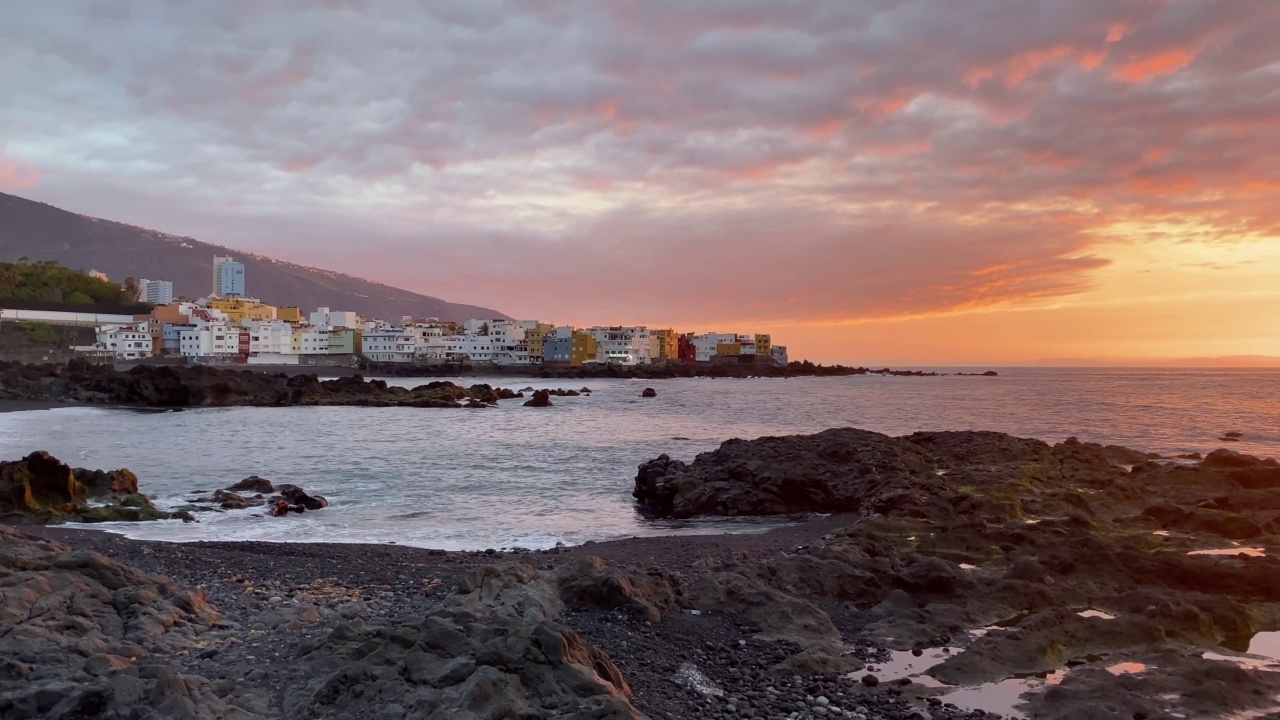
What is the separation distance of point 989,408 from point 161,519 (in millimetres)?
52541

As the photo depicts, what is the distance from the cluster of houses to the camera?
112 meters

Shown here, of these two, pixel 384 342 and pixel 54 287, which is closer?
pixel 54 287

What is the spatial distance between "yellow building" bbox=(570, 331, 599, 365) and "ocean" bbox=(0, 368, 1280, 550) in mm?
69553

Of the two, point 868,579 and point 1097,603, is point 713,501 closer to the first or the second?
point 868,579

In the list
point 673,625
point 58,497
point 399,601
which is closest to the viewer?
point 673,625

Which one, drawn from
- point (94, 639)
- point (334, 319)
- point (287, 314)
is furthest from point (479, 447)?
point (334, 319)

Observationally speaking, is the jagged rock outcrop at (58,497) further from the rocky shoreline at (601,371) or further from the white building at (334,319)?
the white building at (334,319)

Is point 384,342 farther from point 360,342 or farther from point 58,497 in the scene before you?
point 58,497

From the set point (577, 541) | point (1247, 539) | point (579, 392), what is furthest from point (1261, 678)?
point (579, 392)

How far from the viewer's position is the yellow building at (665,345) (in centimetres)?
14600

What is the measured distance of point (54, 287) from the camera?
111438 millimetres

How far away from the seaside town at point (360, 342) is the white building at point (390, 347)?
0.17m

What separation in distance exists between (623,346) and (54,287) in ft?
277

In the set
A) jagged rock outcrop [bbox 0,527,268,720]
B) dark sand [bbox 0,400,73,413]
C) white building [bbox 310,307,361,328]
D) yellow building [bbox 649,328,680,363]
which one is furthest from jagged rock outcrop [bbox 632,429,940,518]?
white building [bbox 310,307,361,328]
